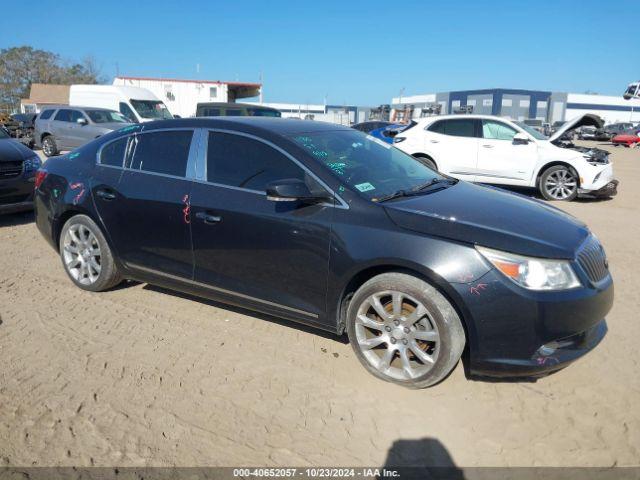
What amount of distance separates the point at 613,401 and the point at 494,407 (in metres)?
0.74

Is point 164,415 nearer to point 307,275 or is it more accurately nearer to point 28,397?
point 28,397

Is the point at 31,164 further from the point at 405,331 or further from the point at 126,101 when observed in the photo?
the point at 126,101

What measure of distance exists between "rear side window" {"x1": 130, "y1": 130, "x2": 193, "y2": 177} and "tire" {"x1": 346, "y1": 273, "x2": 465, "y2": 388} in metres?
1.84

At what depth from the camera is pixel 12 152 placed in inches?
279

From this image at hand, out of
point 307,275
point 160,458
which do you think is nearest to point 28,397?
point 160,458

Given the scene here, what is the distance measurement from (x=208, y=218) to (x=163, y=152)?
845 mm

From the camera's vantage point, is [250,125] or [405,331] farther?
[250,125]

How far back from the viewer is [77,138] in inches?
622

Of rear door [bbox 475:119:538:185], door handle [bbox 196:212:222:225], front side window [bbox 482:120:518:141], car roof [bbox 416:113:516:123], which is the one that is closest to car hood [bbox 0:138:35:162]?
door handle [bbox 196:212:222:225]

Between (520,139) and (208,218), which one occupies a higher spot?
(520,139)

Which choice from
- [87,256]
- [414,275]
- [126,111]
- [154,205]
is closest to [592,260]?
[414,275]

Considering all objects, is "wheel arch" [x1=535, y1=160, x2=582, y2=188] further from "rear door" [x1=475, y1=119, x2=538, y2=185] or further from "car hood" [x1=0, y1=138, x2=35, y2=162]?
"car hood" [x1=0, y1=138, x2=35, y2=162]

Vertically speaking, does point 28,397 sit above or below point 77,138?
below

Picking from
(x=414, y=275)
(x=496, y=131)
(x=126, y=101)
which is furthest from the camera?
(x=126, y=101)
